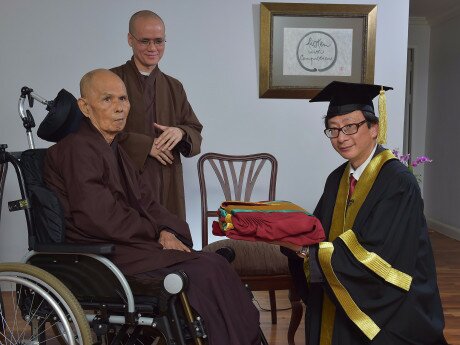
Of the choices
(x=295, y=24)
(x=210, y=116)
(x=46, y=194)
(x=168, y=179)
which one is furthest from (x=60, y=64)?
(x=46, y=194)

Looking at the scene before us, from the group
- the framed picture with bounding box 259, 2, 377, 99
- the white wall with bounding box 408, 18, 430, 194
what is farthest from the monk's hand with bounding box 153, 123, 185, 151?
the white wall with bounding box 408, 18, 430, 194

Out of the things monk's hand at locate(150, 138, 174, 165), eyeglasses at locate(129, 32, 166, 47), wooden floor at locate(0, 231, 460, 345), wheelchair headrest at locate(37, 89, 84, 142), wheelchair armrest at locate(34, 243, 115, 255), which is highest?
eyeglasses at locate(129, 32, 166, 47)

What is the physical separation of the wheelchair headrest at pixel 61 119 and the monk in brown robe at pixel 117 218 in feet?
0.13

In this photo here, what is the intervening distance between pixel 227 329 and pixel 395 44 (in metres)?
2.60

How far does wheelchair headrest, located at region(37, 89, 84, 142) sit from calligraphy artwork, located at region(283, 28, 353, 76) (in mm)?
1906

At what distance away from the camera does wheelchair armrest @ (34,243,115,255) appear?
61.0 inches

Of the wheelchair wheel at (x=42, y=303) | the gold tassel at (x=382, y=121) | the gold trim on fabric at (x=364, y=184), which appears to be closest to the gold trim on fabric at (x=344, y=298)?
the gold trim on fabric at (x=364, y=184)

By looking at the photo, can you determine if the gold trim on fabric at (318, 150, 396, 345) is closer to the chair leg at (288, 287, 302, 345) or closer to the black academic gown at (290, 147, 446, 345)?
the black academic gown at (290, 147, 446, 345)

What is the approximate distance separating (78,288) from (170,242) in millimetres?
404

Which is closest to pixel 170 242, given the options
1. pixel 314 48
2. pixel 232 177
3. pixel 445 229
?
pixel 232 177

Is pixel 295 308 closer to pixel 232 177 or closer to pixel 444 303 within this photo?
pixel 232 177

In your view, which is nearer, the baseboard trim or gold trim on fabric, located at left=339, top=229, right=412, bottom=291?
gold trim on fabric, located at left=339, top=229, right=412, bottom=291

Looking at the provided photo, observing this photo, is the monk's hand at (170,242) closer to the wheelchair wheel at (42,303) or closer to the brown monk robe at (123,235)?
the brown monk robe at (123,235)

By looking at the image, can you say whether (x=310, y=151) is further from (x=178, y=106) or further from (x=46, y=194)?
(x=46, y=194)
